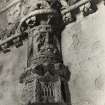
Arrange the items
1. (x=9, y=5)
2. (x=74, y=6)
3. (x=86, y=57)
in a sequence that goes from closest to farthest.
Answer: (x=86, y=57), (x=74, y=6), (x=9, y=5)

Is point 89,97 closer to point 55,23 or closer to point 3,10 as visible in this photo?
point 55,23

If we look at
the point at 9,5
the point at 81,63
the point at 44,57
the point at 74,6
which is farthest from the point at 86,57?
the point at 9,5

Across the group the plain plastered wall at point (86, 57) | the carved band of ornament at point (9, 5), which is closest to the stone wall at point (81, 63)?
the plain plastered wall at point (86, 57)

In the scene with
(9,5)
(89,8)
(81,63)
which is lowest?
(81,63)

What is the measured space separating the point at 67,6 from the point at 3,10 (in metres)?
0.81

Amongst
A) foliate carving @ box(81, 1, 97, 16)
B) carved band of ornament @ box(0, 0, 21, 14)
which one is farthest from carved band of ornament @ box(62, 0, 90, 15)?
carved band of ornament @ box(0, 0, 21, 14)

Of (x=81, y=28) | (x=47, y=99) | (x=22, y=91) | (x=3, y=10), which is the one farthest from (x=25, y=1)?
(x=47, y=99)

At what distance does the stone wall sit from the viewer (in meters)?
2.00

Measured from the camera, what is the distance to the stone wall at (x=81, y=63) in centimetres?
200

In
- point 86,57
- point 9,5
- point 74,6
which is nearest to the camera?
point 86,57

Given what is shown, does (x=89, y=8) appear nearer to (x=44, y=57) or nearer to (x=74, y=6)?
(x=74, y=6)

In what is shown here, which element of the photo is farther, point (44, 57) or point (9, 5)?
point (9, 5)

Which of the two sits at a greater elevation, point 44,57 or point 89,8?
point 89,8

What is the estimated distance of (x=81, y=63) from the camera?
6.99 ft
